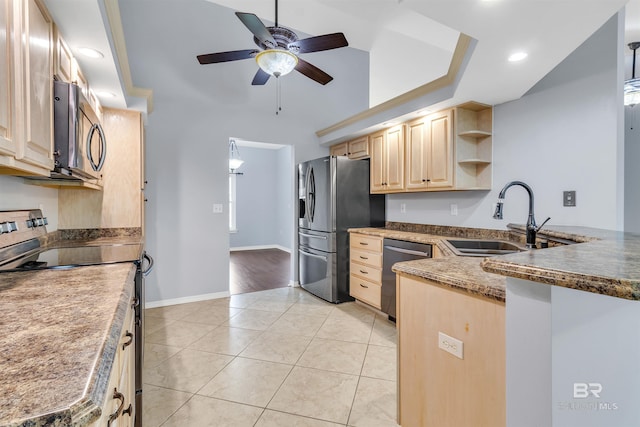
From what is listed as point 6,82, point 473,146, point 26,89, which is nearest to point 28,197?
point 26,89

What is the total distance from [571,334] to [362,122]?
3202mm

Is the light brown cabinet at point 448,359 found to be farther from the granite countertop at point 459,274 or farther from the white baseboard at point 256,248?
the white baseboard at point 256,248

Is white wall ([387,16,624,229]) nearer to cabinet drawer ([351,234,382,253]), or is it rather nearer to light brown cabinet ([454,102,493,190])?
light brown cabinet ([454,102,493,190])

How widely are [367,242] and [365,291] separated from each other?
0.56 meters

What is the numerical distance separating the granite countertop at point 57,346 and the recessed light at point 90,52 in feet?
4.53

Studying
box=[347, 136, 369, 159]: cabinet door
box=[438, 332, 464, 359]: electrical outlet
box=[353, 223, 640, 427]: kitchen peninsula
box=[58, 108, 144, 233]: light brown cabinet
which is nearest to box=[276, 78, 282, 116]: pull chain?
box=[347, 136, 369, 159]: cabinet door

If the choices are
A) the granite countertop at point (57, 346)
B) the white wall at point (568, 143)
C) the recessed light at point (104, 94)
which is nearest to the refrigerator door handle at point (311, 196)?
the white wall at point (568, 143)

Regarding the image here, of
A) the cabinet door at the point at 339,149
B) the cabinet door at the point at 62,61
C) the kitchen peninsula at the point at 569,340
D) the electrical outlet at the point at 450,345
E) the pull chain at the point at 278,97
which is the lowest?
the electrical outlet at the point at 450,345

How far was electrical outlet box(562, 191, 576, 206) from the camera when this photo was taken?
2268 mm

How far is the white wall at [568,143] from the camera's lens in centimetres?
210

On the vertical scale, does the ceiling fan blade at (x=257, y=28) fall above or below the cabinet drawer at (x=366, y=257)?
above

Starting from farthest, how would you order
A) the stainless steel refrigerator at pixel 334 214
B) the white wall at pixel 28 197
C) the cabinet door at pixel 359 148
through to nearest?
the cabinet door at pixel 359 148 < the stainless steel refrigerator at pixel 334 214 < the white wall at pixel 28 197

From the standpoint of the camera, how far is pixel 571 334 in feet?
2.66

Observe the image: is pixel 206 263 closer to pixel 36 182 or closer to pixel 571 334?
pixel 36 182
